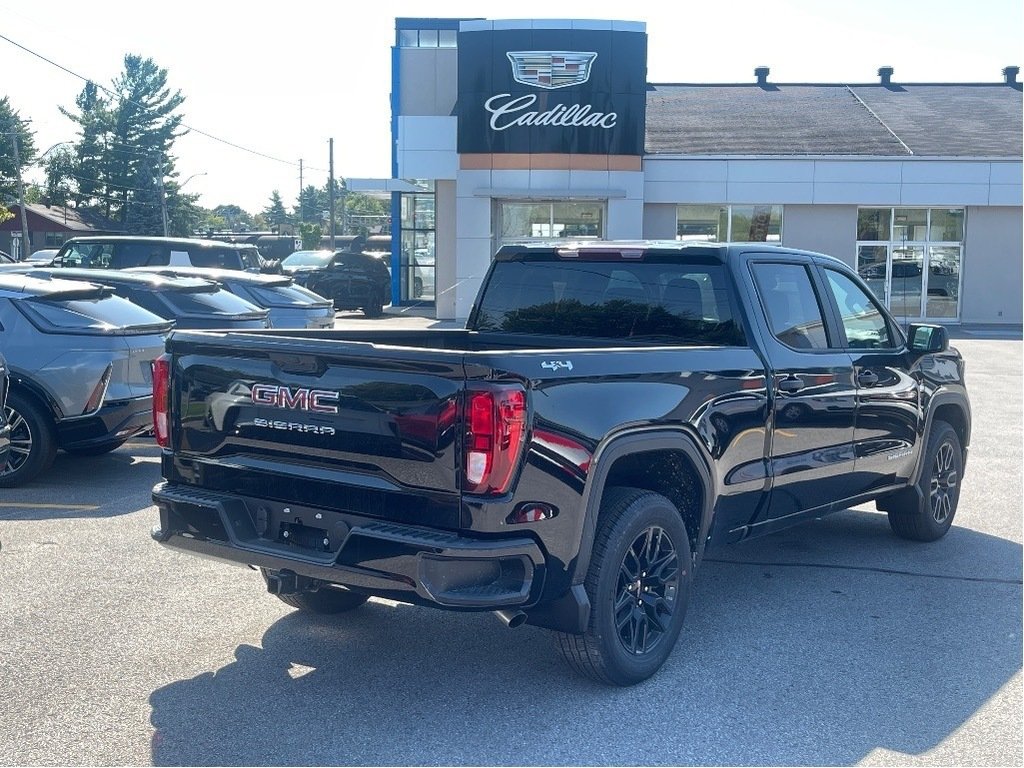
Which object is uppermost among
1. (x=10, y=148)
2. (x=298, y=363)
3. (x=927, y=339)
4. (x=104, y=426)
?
(x=10, y=148)

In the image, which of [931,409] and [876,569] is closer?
[876,569]

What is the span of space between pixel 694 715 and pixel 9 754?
2.61 metres

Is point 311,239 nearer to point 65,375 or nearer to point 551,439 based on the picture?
point 65,375

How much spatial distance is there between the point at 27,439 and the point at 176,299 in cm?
Result: 385

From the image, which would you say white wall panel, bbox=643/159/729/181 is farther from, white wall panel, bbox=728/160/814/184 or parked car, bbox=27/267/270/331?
parked car, bbox=27/267/270/331

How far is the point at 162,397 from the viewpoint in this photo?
517 centimetres

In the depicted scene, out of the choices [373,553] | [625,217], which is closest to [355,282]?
[625,217]

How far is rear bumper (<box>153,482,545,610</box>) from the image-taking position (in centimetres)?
421

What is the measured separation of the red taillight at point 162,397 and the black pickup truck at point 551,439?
1 cm

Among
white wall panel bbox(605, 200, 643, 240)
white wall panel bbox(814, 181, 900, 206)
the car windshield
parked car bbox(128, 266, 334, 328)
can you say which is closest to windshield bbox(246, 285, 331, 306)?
parked car bbox(128, 266, 334, 328)

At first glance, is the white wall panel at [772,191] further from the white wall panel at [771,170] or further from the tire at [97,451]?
the tire at [97,451]

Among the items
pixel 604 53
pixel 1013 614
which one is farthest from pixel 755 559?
pixel 604 53

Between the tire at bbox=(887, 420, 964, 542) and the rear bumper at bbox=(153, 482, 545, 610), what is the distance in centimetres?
386

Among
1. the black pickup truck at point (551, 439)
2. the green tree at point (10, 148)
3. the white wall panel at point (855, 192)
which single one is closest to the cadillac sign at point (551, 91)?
the white wall panel at point (855, 192)
